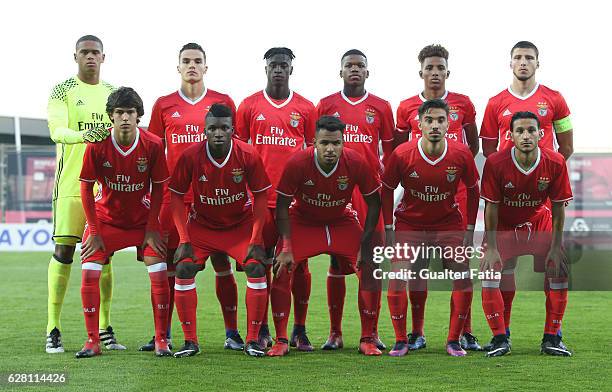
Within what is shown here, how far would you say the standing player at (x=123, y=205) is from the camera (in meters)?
6.32

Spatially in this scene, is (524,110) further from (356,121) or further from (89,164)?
(89,164)

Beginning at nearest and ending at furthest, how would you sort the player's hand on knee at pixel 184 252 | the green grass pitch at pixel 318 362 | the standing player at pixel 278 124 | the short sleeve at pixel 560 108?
the green grass pitch at pixel 318 362 → the player's hand on knee at pixel 184 252 → the standing player at pixel 278 124 → the short sleeve at pixel 560 108

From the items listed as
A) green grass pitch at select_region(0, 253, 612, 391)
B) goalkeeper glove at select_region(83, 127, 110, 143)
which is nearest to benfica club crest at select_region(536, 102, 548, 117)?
green grass pitch at select_region(0, 253, 612, 391)

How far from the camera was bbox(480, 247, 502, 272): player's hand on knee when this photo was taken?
6.41 m

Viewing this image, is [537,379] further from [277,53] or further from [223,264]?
[277,53]

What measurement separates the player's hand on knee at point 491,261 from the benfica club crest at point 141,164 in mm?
2338

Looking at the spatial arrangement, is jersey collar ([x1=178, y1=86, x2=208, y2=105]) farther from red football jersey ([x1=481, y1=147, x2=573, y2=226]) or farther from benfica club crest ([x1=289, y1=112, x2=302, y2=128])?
red football jersey ([x1=481, y1=147, x2=573, y2=226])

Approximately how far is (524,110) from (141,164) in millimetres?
2739

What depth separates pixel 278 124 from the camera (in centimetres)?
684

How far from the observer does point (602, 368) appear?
19.1 ft

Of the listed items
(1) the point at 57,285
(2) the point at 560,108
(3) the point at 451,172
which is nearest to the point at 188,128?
(1) the point at 57,285

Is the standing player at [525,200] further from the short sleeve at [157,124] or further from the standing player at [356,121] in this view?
the short sleeve at [157,124]

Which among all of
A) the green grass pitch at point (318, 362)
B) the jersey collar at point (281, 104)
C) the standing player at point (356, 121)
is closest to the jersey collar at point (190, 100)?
the jersey collar at point (281, 104)

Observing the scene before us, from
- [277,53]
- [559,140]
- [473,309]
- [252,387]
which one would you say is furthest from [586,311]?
[252,387]
